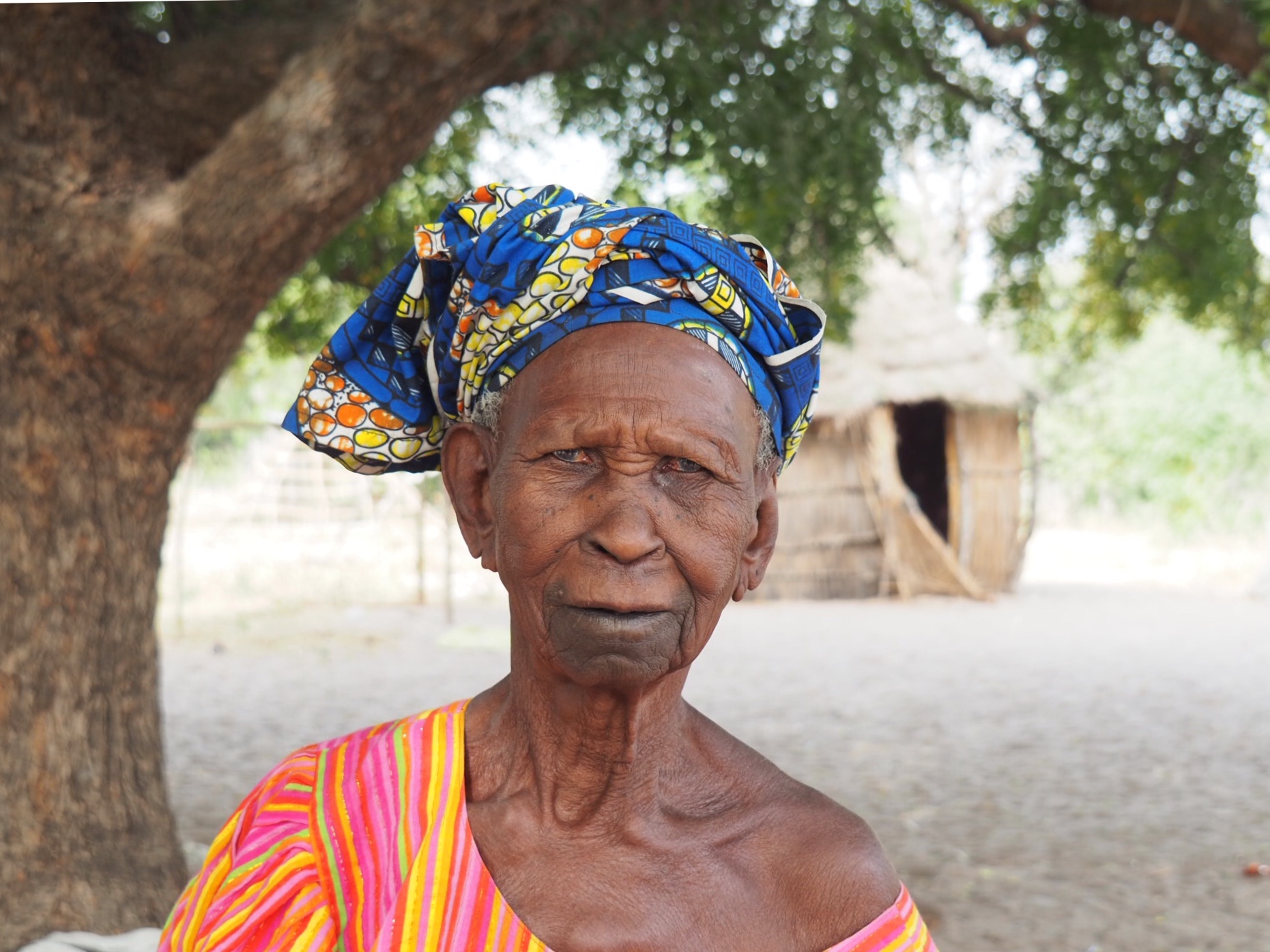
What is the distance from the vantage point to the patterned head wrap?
58.1 inches

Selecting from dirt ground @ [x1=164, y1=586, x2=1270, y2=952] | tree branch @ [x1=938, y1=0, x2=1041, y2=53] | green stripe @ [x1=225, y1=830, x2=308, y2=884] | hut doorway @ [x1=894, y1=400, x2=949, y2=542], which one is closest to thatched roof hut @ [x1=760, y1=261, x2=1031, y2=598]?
dirt ground @ [x1=164, y1=586, x2=1270, y2=952]

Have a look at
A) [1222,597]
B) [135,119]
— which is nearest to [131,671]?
[135,119]

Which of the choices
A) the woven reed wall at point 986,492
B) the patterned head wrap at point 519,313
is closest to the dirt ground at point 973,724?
the woven reed wall at point 986,492

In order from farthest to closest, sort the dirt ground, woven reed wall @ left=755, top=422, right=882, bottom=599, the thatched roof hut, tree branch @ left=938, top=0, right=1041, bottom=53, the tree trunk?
woven reed wall @ left=755, top=422, right=882, bottom=599, the thatched roof hut, tree branch @ left=938, top=0, right=1041, bottom=53, the dirt ground, the tree trunk

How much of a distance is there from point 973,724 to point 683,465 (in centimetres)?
722

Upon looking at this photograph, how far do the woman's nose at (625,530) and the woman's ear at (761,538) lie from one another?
0.21 metres

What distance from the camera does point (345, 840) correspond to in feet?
4.84

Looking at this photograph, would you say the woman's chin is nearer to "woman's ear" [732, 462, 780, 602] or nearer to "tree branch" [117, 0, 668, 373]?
"woman's ear" [732, 462, 780, 602]

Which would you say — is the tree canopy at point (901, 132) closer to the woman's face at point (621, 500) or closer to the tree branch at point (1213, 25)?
the tree branch at point (1213, 25)

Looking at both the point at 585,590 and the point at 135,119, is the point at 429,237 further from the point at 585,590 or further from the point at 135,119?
the point at 135,119

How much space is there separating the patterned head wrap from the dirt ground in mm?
3466

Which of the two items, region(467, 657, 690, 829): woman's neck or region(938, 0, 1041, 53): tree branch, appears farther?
region(938, 0, 1041, 53): tree branch

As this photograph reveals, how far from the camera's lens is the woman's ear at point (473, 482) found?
160cm

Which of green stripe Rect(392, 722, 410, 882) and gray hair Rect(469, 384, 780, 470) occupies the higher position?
gray hair Rect(469, 384, 780, 470)
